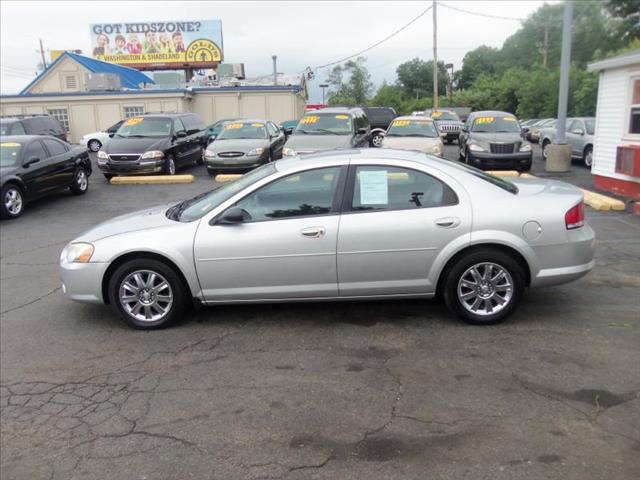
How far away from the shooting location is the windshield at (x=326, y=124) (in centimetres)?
1506

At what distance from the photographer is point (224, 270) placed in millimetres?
5043

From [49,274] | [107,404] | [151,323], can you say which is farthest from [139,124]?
[107,404]

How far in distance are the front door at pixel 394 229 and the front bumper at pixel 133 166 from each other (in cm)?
1175

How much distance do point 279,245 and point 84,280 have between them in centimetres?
184

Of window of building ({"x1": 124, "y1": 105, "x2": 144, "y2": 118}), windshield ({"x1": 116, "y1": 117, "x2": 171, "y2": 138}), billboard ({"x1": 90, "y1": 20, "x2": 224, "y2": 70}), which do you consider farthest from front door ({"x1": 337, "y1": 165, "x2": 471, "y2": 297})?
billboard ({"x1": 90, "y1": 20, "x2": 224, "y2": 70})

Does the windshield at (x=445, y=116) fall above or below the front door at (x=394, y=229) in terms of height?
above

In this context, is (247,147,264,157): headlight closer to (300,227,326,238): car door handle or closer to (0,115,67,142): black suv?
(0,115,67,142): black suv

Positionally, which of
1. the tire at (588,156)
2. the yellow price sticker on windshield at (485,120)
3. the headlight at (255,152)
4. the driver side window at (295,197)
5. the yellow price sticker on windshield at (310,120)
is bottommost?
the tire at (588,156)

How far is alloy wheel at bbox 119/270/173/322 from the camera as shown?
5.19 meters

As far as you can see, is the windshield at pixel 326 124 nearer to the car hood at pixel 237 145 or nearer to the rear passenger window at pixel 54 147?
the car hood at pixel 237 145

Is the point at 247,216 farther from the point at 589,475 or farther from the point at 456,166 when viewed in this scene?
the point at 589,475

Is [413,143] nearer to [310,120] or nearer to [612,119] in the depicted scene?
[310,120]

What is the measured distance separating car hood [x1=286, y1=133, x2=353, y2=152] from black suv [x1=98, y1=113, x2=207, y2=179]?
3931mm

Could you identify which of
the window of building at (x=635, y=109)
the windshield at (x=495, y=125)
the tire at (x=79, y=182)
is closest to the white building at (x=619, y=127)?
the window of building at (x=635, y=109)
